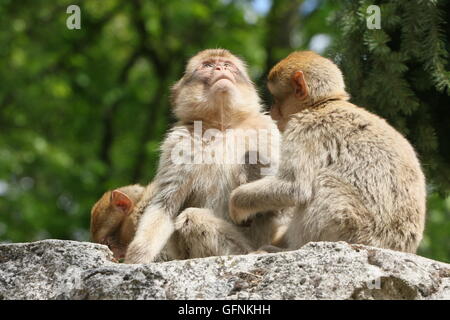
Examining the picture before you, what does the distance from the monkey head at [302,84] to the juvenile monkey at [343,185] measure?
0.49 ft

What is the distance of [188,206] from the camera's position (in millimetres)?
5516

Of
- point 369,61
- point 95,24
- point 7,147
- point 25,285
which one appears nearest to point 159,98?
point 95,24

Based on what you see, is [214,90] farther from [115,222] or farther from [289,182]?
[115,222]

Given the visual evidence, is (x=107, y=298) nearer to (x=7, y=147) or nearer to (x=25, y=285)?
(x=25, y=285)

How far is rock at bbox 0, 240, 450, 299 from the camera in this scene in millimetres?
3873

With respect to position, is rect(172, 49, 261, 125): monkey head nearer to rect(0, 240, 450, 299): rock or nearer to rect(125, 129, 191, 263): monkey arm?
rect(125, 129, 191, 263): monkey arm

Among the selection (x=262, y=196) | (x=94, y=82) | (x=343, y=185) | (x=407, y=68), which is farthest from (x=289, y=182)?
(x=94, y=82)

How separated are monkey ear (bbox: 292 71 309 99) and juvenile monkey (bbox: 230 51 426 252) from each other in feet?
0.55

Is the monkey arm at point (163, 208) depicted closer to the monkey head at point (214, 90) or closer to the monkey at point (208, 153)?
the monkey at point (208, 153)

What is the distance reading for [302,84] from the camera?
531 cm

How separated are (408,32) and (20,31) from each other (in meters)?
10.6

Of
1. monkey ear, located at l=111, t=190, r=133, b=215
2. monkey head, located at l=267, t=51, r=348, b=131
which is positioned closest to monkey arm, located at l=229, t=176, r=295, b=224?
monkey head, located at l=267, t=51, r=348, b=131

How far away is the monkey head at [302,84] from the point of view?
5309 mm

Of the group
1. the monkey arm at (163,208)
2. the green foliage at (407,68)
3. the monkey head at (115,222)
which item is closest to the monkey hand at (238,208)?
the monkey arm at (163,208)
